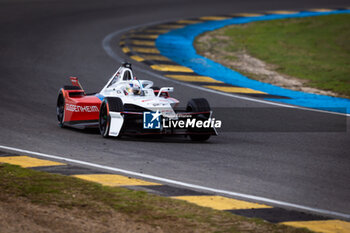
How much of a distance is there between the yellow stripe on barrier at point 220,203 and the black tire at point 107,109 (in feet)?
11.1

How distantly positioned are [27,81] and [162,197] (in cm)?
897

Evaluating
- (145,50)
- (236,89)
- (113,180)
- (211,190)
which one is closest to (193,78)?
(236,89)

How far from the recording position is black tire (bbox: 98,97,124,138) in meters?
10.3

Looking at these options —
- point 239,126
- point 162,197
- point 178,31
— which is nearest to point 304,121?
point 239,126

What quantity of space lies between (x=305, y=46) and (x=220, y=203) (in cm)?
1427

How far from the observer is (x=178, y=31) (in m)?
22.5

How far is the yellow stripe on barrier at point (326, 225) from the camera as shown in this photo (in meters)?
6.21

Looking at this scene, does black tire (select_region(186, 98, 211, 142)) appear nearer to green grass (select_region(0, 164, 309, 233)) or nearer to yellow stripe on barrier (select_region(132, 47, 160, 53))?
green grass (select_region(0, 164, 309, 233))

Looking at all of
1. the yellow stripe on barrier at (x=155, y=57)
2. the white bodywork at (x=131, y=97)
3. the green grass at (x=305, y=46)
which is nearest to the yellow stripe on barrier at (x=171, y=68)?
the yellow stripe on barrier at (x=155, y=57)

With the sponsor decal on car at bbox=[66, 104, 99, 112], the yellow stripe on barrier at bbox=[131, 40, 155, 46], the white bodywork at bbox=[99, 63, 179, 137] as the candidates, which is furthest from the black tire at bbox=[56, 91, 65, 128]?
the yellow stripe on barrier at bbox=[131, 40, 155, 46]

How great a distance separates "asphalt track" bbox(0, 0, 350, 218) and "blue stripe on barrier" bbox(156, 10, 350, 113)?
118 centimetres

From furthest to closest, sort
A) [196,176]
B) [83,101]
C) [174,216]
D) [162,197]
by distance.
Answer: [83,101]
[196,176]
[162,197]
[174,216]

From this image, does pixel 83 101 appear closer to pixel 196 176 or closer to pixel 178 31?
pixel 196 176

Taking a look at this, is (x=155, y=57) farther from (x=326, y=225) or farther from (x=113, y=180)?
(x=326, y=225)
